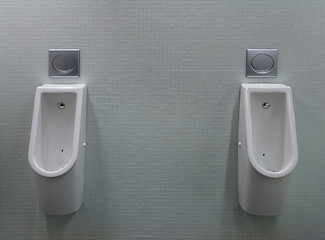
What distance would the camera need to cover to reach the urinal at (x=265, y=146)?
1.96 meters

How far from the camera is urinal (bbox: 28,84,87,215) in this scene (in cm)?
198

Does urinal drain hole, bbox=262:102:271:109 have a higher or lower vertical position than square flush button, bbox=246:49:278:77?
lower

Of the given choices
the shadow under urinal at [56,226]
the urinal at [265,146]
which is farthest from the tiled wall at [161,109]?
the urinal at [265,146]

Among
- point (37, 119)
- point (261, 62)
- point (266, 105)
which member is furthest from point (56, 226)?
point (261, 62)

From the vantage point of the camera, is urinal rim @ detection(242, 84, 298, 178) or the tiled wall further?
the tiled wall

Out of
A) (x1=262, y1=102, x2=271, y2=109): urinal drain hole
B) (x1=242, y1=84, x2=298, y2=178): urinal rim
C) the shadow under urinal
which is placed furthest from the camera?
the shadow under urinal

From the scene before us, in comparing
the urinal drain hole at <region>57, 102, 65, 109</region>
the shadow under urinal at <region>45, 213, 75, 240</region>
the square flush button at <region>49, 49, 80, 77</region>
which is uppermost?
the square flush button at <region>49, 49, 80, 77</region>

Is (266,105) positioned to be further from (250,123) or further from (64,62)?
(64,62)

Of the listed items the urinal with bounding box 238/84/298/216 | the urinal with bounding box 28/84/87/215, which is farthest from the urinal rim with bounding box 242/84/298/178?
the urinal with bounding box 28/84/87/215

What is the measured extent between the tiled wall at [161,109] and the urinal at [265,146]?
0.44 ft

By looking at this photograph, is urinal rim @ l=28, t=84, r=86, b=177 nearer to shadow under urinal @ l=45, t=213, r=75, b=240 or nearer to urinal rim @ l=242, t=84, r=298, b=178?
shadow under urinal @ l=45, t=213, r=75, b=240

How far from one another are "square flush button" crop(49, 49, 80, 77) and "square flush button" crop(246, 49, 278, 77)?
38.8 inches

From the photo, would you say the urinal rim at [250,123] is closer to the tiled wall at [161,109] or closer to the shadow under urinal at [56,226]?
the tiled wall at [161,109]

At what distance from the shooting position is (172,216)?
7.54ft
